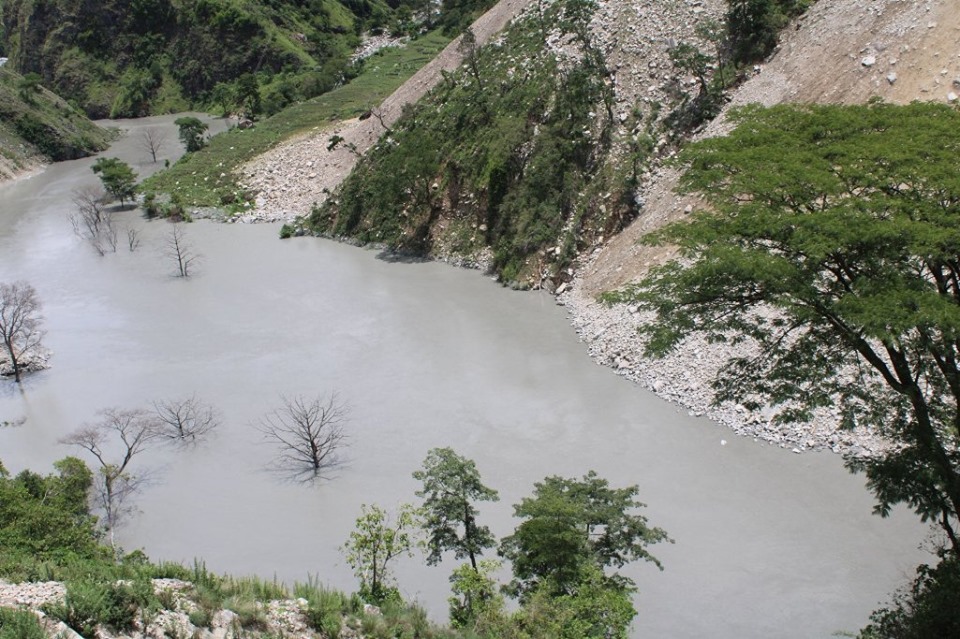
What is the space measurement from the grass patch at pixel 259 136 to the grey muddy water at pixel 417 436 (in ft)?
51.9

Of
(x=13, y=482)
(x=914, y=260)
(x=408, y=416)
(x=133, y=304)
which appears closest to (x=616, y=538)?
(x=914, y=260)

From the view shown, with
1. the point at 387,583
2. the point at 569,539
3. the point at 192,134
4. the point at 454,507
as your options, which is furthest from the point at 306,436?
the point at 192,134

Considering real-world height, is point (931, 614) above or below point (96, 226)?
below

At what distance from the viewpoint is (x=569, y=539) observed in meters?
14.0

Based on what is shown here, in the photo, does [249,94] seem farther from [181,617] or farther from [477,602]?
[181,617]

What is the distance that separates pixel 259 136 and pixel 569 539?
56414 mm

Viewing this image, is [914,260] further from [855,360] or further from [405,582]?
[405,582]

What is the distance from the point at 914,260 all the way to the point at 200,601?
41.3 feet

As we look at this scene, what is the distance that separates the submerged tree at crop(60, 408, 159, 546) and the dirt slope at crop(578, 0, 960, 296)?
17.5 m

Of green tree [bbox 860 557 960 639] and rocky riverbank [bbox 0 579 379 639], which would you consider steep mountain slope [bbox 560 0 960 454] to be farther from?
rocky riverbank [bbox 0 579 379 639]

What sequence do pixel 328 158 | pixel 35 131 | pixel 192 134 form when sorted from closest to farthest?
1. pixel 328 158
2. pixel 192 134
3. pixel 35 131

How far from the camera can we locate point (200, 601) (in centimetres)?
1218

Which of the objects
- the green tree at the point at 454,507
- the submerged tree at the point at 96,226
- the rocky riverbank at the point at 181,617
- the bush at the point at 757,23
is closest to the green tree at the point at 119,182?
the submerged tree at the point at 96,226

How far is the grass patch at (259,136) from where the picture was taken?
5466 cm
